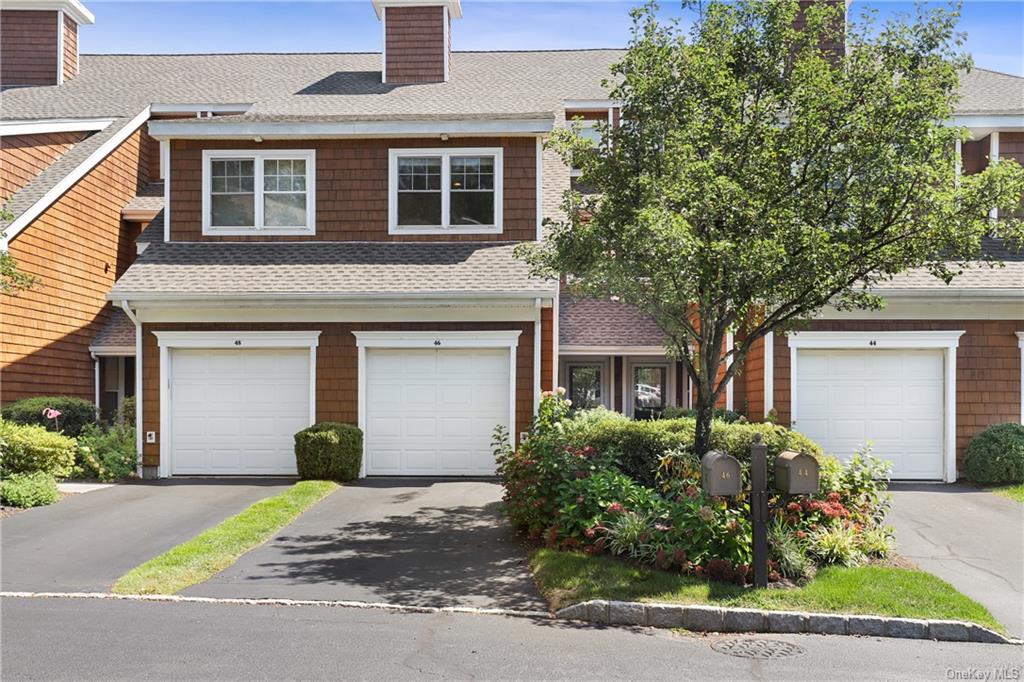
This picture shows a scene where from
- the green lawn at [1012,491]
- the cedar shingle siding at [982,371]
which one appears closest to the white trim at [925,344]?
the cedar shingle siding at [982,371]

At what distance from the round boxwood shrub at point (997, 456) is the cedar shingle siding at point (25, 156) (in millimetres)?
19176

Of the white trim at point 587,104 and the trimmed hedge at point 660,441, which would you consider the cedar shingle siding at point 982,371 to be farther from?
the white trim at point 587,104

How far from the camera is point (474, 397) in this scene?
16375 mm

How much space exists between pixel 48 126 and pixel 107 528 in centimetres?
1284

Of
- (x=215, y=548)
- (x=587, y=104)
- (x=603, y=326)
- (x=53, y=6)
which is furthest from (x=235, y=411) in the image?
(x=53, y=6)

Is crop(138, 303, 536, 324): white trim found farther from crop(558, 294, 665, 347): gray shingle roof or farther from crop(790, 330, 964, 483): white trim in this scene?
crop(790, 330, 964, 483): white trim

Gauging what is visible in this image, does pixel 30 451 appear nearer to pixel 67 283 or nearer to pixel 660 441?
pixel 67 283

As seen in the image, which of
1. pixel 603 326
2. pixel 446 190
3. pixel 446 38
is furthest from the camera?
pixel 446 38

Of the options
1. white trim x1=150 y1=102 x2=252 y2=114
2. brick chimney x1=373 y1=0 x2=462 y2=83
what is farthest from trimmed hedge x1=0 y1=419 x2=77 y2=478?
brick chimney x1=373 y1=0 x2=462 y2=83

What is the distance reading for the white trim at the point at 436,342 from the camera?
16203 mm

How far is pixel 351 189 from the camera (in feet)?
57.7

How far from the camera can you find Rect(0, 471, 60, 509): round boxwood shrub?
12906mm

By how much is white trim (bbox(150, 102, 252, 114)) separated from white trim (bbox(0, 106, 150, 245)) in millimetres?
337

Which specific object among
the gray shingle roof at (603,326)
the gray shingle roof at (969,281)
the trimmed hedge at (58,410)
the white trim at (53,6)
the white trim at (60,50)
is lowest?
the trimmed hedge at (58,410)
